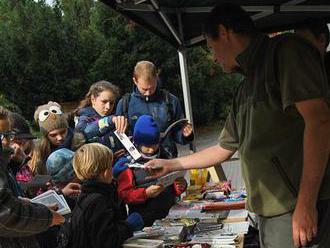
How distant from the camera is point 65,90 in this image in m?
13.7

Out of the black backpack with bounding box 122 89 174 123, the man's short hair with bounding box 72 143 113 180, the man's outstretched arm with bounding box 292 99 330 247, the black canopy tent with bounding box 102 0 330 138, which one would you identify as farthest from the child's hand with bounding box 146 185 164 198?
the black canopy tent with bounding box 102 0 330 138

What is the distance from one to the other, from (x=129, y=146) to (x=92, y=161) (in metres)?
0.72

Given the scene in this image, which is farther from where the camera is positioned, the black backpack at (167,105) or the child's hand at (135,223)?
the black backpack at (167,105)

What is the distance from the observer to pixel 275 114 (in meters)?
1.87

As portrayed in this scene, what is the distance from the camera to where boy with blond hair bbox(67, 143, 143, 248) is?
2.50 meters

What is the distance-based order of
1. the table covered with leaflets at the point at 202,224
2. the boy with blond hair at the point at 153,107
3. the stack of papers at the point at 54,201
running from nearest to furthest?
the stack of papers at the point at 54,201, the table covered with leaflets at the point at 202,224, the boy with blond hair at the point at 153,107

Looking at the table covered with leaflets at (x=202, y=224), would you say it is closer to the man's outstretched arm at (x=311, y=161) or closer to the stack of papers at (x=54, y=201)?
the stack of papers at (x=54, y=201)

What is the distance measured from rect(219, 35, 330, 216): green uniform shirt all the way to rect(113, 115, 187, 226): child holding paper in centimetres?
135

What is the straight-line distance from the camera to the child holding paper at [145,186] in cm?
330

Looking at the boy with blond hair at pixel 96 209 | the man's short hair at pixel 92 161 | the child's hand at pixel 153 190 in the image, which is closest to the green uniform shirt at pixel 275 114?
the boy with blond hair at pixel 96 209

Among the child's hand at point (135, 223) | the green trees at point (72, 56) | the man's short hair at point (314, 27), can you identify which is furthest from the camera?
the green trees at point (72, 56)

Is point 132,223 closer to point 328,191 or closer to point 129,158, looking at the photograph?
point 129,158

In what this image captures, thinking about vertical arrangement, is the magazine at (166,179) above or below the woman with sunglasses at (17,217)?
below

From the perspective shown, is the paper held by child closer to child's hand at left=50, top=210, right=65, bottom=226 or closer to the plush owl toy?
the plush owl toy
